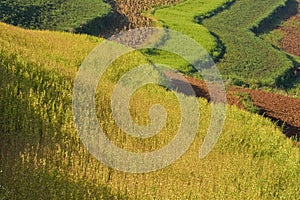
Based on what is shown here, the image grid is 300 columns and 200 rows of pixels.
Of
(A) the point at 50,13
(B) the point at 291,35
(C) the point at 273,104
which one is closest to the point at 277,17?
(B) the point at 291,35

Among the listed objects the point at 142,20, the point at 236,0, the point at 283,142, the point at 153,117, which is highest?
the point at 153,117

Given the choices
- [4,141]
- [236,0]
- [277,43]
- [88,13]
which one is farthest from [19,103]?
[236,0]

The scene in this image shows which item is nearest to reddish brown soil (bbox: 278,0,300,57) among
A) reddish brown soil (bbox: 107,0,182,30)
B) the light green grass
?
reddish brown soil (bbox: 107,0,182,30)

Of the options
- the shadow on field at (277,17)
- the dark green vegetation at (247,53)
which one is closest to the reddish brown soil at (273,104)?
the dark green vegetation at (247,53)

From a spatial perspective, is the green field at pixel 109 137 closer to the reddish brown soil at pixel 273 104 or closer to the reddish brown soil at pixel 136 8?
the reddish brown soil at pixel 273 104

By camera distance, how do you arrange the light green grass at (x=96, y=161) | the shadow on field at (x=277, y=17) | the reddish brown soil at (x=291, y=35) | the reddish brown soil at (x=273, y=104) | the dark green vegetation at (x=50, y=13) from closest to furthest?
the light green grass at (x=96, y=161) < the reddish brown soil at (x=273, y=104) < the dark green vegetation at (x=50, y=13) < the reddish brown soil at (x=291, y=35) < the shadow on field at (x=277, y=17)

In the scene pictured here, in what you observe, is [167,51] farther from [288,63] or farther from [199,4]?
[199,4]

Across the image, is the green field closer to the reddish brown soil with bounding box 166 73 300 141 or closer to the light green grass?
the light green grass
